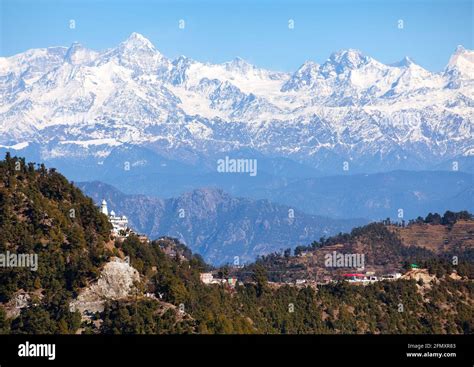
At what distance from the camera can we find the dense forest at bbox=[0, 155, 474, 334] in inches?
3041

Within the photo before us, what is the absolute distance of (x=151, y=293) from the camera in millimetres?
85000

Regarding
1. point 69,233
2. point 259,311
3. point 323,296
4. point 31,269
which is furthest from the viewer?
point 323,296

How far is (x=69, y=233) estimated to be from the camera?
87.5m

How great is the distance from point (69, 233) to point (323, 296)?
3201 cm

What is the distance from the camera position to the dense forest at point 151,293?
77.2 m

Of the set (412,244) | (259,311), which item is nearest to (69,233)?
(259,311)

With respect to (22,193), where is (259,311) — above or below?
below
